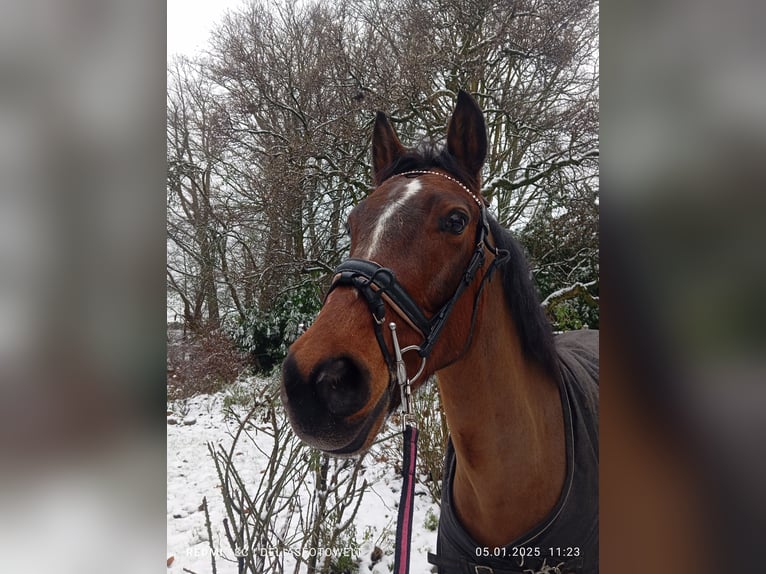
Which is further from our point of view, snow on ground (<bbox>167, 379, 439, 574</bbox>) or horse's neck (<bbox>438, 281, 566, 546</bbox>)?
snow on ground (<bbox>167, 379, 439, 574</bbox>)

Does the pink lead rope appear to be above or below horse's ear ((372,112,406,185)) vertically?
below

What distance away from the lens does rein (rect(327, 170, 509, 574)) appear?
889 millimetres

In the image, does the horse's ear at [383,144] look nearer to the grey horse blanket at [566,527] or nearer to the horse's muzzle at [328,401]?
the horse's muzzle at [328,401]

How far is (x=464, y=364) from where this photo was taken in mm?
1149

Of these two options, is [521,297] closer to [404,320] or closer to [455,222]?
[455,222]

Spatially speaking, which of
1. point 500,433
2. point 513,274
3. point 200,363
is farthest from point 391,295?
point 200,363

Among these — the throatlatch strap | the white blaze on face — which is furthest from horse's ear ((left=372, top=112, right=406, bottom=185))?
the throatlatch strap

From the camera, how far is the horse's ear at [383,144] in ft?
4.37

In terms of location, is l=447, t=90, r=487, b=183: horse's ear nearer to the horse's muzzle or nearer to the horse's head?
the horse's head

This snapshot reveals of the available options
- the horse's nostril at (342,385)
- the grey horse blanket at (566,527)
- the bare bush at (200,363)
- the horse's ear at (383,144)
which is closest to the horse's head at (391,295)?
the horse's nostril at (342,385)
